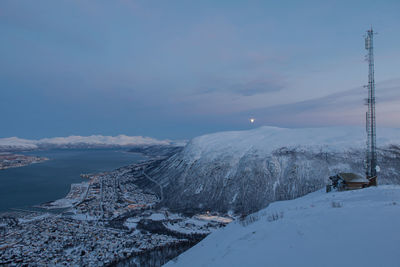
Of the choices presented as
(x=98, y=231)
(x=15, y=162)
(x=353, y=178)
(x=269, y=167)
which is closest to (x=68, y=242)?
(x=98, y=231)

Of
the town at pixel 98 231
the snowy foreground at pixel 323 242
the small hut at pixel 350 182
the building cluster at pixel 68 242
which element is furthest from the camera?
the town at pixel 98 231

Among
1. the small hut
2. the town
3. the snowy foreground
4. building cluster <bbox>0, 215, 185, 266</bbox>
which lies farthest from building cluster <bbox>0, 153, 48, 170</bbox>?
the snowy foreground

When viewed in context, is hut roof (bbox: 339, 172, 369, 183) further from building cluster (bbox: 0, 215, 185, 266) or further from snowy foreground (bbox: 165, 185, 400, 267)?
building cluster (bbox: 0, 215, 185, 266)

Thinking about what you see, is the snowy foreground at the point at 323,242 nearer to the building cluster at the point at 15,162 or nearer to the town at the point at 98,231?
the town at the point at 98,231

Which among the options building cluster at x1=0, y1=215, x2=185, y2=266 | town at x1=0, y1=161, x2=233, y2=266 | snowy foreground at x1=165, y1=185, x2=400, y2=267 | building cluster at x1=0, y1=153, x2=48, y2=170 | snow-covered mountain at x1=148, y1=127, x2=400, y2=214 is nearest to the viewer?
snowy foreground at x1=165, y1=185, x2=400, y2=267

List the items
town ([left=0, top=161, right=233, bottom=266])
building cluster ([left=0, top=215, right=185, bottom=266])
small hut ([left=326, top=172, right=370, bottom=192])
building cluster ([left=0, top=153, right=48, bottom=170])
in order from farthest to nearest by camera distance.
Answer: building cluster ([left=0, top=153, right=48, bottom=170]) → town ([left=0, top=161, right=233, bottom=266]) → building cluster ([left=0, top=215, right=185, bottom=266]) → small hut ([left=326, top=172, right=370, bottom=192])

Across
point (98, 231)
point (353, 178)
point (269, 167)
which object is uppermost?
point (353, 178)

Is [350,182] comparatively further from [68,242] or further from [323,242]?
[68,242]

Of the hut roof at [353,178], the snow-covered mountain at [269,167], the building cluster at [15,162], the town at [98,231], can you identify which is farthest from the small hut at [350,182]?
the building cluster at [15,162]

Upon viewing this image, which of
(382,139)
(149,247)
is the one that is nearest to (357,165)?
(382,139)
